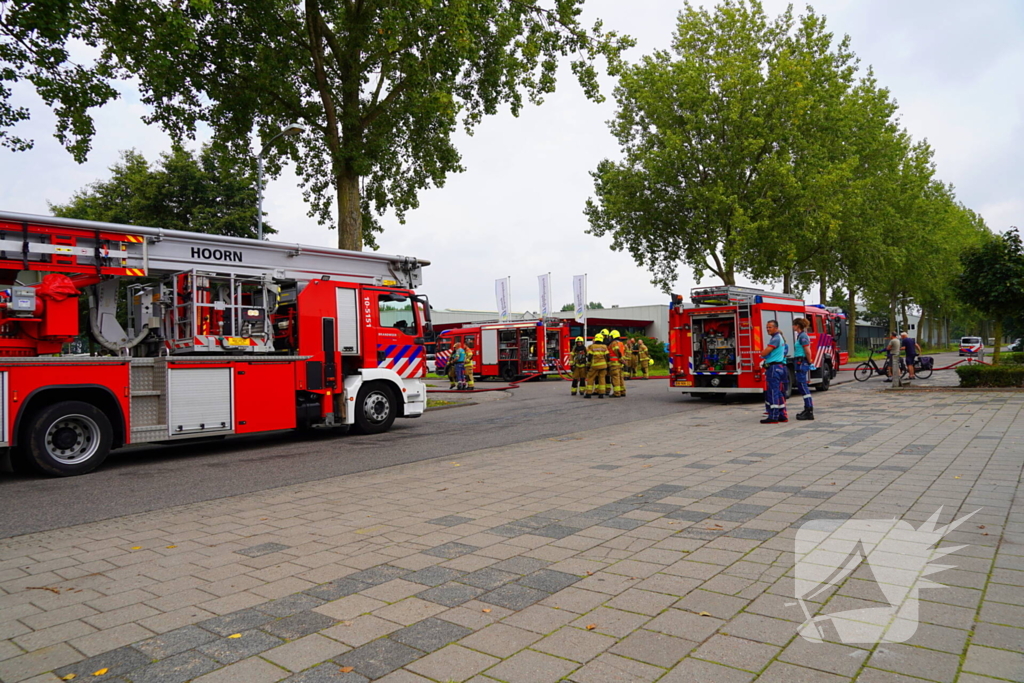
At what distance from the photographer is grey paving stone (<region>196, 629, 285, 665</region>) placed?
314 centimetres

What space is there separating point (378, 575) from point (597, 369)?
1596 cm

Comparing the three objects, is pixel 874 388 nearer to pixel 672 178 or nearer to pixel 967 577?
pixel 672 178

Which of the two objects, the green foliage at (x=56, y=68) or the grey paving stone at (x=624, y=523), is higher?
the green foliage at (x=56, y=68)

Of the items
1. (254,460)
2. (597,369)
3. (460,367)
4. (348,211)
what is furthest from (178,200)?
(254,460)

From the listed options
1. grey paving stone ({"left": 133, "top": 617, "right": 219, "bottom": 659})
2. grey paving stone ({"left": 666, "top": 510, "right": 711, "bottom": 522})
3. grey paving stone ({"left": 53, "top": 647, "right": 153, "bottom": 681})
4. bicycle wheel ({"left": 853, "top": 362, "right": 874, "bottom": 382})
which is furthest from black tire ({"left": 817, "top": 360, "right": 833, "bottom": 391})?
grey paving stone ({"left": 53, "top": 647, "right": 153, "bottom": 681})

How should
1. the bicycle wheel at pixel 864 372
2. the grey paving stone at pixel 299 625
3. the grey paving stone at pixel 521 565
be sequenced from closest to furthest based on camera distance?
the grey paving stone at pixel 299 625 < the grey paving stone at pixel 521 565 < the bicycle wheel at pixel 864 372

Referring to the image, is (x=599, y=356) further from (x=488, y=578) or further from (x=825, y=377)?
(x=488, y=578)

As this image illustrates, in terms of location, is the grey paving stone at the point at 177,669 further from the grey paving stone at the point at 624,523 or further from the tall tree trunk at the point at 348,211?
the tall tree trunk at the point at 348,211

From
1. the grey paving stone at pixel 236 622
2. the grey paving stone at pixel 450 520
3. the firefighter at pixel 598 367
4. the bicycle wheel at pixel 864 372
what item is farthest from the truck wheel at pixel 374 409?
the bicycle wheel at pixel 864 372

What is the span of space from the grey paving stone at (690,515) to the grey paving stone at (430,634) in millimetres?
2558

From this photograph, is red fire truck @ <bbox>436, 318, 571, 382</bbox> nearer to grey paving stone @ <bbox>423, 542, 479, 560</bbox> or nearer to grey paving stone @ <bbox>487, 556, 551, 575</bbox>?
grey paving stone @ <bbox>423, 542, 479, 560</bbox>

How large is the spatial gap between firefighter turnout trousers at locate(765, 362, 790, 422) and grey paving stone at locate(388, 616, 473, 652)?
9889 mm

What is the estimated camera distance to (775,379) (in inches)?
476

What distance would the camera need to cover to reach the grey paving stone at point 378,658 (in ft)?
9.76
